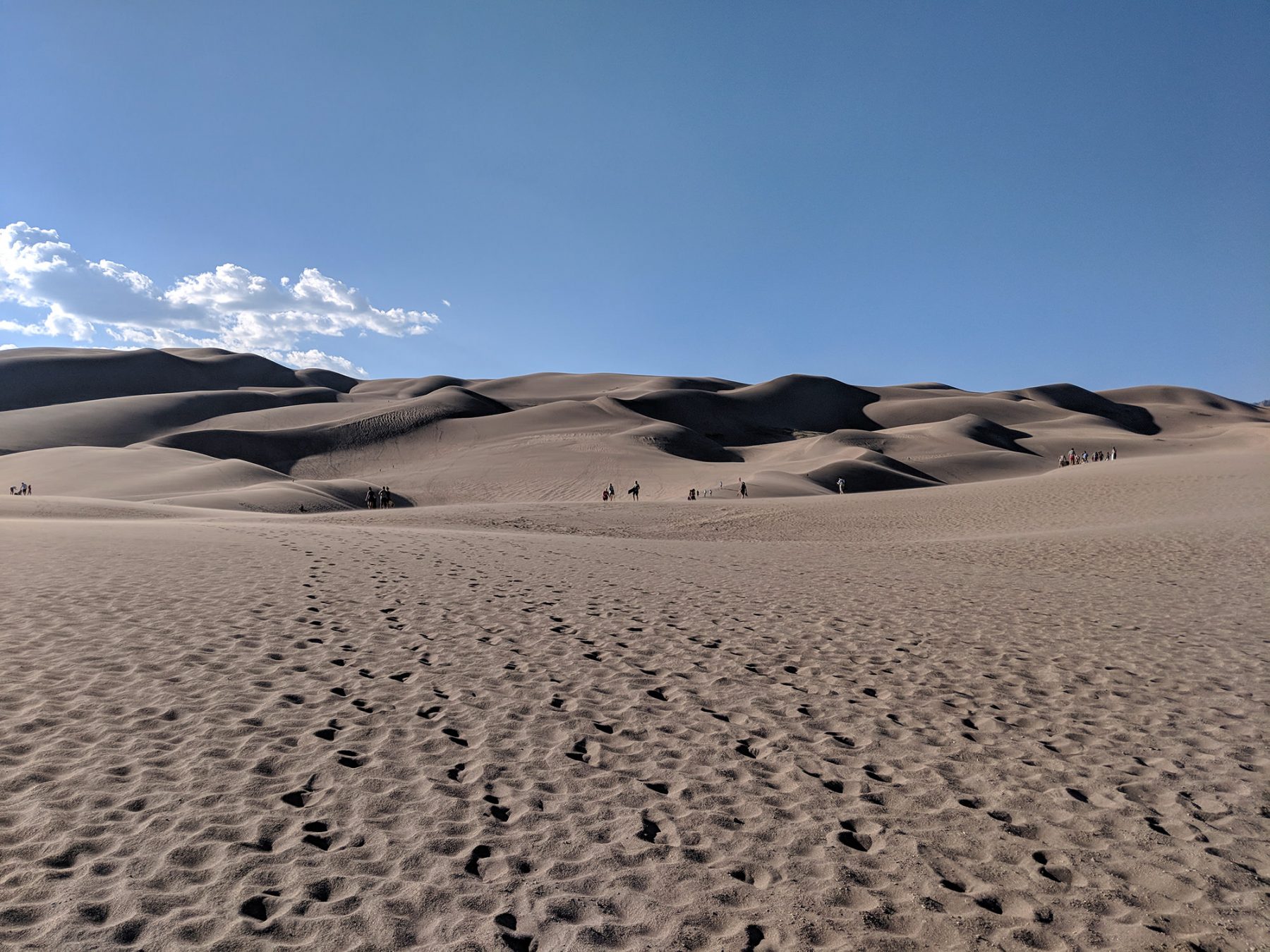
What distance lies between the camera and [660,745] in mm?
5539

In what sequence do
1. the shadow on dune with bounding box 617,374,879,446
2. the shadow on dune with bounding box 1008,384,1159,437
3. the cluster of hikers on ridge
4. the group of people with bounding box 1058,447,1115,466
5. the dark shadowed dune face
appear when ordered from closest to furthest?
the cluster of hikers on ridge < the dark shadowed dune face < the group of people with bounding box 1058,447,1115,466 < the shadow on dune with bounding box 617,374,879,446 < the shadow on dune with bounding box 1008,384,1159,437

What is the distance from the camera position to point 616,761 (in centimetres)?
524

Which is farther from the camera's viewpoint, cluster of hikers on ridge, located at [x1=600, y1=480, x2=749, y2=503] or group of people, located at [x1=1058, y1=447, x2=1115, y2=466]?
group of people, located at [x1=1058, y1=447, x2=1115, y2=466]

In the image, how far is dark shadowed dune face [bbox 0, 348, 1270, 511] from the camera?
1815 inches

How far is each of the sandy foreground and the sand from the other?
2 cm

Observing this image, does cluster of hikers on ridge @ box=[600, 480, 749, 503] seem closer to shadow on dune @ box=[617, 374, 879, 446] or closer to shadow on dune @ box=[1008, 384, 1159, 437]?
shadow on dune @ box=[617, 374, 879, 446]

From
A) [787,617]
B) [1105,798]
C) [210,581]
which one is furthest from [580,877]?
[210,581]

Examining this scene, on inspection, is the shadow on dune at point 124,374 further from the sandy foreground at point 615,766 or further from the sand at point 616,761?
the sandy foreground at point 615,766

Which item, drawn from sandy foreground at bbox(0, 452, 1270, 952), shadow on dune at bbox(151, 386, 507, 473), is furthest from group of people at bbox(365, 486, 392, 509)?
shadow on dune at bbox(151, 386, 507, 473)

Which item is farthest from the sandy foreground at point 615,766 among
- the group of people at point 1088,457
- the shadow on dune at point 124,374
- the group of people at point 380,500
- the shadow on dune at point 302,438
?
the shadow on dune at point 124,374

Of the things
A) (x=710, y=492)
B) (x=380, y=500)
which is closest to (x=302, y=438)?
(x=380, y=500)

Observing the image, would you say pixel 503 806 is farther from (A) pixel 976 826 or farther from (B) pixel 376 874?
(A) pixel 976 826

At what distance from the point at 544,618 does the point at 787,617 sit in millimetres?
3215

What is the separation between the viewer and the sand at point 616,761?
11.6 ft
